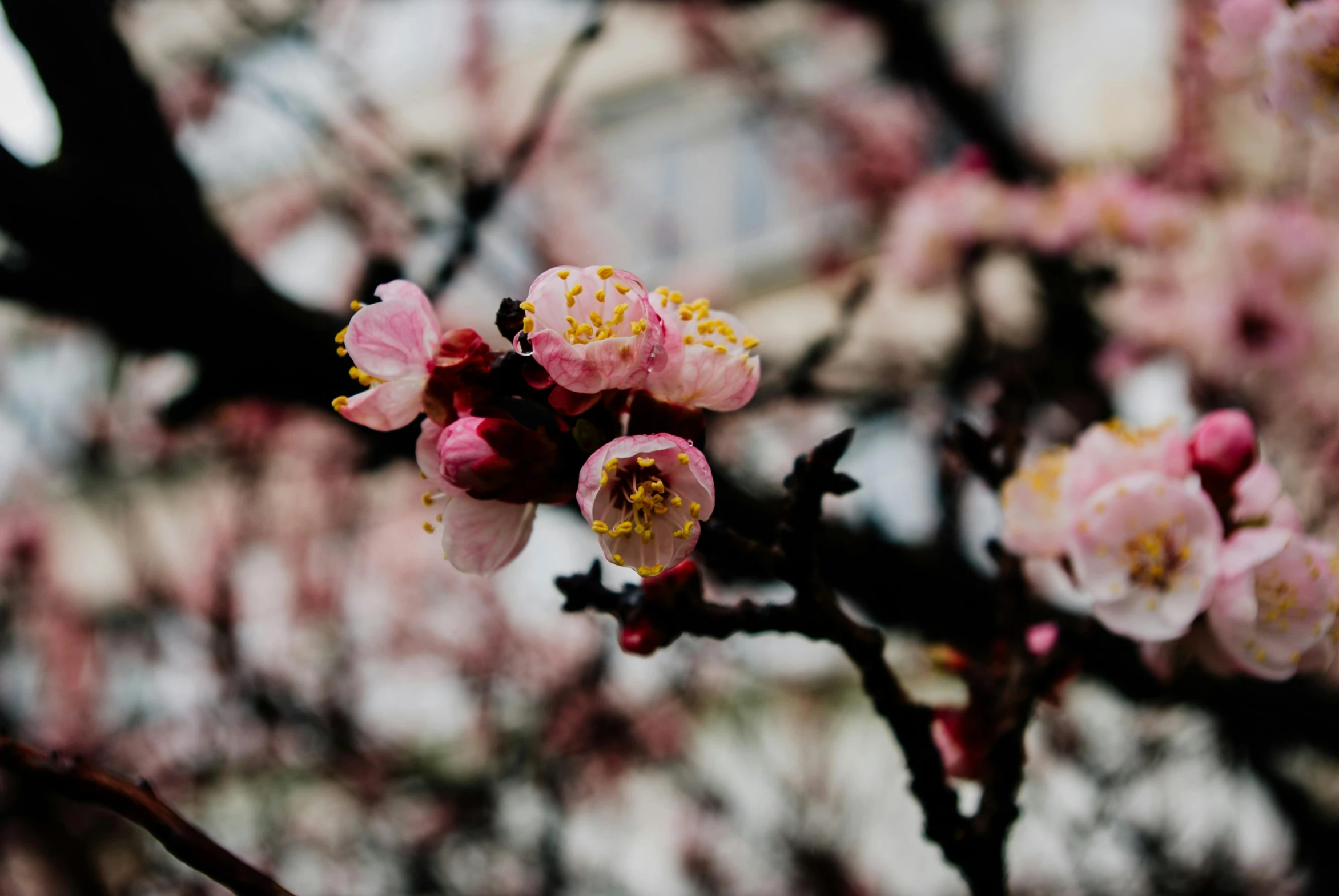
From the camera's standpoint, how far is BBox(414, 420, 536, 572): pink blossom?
0.81 m

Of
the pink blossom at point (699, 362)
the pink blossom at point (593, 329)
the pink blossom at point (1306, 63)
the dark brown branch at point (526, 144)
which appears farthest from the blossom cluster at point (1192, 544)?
the dark brown branch at point (526, 144)

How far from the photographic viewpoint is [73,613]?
6637 mm

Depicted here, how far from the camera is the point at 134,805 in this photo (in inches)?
27.6

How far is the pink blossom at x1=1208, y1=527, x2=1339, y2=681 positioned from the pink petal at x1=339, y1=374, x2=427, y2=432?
77 centimetres

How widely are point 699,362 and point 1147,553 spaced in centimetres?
52

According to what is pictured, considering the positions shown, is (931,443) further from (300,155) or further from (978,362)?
(300,155)

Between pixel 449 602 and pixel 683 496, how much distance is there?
467 centimetres

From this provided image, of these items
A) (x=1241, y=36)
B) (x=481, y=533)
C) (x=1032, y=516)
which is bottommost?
(x=481, y=533)

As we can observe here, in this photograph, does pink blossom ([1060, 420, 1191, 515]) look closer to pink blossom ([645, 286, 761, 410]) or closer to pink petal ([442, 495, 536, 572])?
pink blossom ([645, 286, 761, 410])

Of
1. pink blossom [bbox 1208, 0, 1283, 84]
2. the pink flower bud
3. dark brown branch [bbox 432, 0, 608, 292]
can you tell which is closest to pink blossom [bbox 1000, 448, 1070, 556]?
the pink flower bud

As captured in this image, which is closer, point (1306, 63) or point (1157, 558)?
point (1157, 558)

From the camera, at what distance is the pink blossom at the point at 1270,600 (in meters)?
1.00

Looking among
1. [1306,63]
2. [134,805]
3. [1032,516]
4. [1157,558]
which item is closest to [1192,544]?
[1157,558]

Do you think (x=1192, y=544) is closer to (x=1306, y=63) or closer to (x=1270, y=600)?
(x=1270, y=600)
